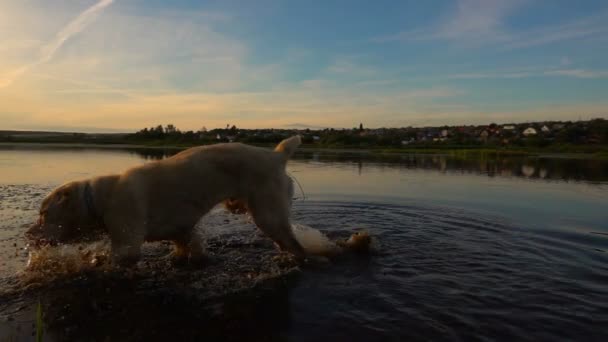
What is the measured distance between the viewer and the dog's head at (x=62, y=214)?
5.25m

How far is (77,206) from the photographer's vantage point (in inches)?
207

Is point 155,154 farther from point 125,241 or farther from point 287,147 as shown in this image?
point 125,241

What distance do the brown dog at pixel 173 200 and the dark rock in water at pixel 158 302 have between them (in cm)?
44

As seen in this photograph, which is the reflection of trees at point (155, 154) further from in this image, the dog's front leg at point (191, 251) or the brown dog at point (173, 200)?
the brown dog at point (173, 200)

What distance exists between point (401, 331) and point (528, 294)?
2100 mm

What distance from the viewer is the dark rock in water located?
4.31 m

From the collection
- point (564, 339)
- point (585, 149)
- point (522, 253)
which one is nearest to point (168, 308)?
point (564, 339)

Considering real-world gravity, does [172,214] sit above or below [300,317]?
above

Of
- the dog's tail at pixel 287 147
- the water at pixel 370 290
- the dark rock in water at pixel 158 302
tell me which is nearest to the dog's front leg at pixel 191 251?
the dark rock in water at pixel 158 302

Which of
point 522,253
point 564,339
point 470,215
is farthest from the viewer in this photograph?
point 470,215

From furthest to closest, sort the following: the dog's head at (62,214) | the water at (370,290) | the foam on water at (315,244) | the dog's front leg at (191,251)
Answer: the foam on water at (315,244)
the dog's front leg at (191,251)
the dog's head at (62,214)
the water at (370,290)

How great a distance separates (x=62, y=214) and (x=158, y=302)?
1638 mm

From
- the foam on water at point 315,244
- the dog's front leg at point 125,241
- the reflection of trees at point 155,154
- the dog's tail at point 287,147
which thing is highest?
the dog's tail at point 287,147

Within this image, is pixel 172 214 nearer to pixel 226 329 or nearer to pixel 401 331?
pixel 226 329
